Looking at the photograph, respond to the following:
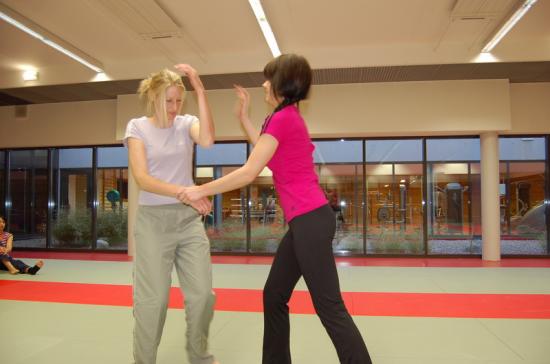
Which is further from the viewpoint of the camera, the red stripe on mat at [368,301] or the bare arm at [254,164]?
the red stripe on mat at [368,301]

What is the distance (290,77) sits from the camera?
175cm

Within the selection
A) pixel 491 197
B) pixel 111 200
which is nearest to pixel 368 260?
pixel 491 197

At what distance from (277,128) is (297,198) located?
0.30 meters

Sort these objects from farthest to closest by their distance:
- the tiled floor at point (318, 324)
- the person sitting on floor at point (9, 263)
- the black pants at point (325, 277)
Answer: the person sitting on floor at point (9, 263) < the tiled floor at point (318, 324) < the black pants at point (325, 277)

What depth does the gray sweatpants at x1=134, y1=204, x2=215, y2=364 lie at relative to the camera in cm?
194

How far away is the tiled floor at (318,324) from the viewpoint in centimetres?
272

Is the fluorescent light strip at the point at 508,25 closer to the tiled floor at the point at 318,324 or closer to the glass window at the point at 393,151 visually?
the glass window at the point at 393,151

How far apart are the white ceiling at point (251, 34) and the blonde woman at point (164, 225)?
402 cm

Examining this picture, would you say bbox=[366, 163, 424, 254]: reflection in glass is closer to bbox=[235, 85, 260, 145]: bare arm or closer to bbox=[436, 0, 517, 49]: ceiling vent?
bbox=[436, 0, 517, 49]: ceiling vent

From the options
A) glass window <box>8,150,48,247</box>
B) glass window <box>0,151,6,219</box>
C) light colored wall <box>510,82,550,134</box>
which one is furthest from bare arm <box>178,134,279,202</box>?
glass window <box>0,151,6,219</box>

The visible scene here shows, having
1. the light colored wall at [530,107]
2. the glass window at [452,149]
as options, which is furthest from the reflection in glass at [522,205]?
the light colored wall at [530,107]

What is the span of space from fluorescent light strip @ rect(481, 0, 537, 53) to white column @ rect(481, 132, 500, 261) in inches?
80.4

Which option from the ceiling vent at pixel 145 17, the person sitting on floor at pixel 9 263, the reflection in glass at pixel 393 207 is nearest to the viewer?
the ceiling vent at pixel 145 17

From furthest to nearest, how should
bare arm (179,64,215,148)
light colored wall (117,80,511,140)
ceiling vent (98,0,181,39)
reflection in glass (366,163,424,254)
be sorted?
reflection in glass (366,163,424,254), light colored wall (117,80,511,140), ceiling vent (98,0,181,39), bare arm (179,64,215,148)
